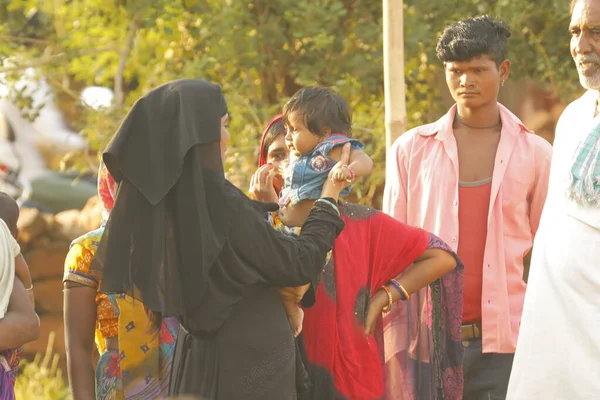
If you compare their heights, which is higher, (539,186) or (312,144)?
(312,144)

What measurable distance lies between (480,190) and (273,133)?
0.93 m

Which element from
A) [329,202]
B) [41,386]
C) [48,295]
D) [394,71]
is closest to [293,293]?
[329,202]

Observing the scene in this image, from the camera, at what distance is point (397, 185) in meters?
4.54

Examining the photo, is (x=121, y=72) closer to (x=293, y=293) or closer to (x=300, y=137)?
(x=300, y=137)

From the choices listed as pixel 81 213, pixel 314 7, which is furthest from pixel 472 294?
pixel 81 213

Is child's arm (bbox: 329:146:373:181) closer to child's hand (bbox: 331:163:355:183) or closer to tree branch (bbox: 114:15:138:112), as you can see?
child's hand (bbox: 331:163:355:183)

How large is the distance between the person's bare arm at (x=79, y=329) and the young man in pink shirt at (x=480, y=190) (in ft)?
5.06

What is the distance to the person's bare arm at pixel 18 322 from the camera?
354 centimetres

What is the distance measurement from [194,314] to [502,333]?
5.39 ft

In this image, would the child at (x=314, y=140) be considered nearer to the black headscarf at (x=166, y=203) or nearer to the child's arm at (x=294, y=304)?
the child's arm at (x=294, y=304)

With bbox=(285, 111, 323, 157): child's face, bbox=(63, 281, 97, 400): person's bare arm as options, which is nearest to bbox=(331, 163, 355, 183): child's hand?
bbox=(285, 111, 323, 157): child's face

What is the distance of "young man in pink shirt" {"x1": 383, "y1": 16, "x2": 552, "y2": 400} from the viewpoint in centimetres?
435

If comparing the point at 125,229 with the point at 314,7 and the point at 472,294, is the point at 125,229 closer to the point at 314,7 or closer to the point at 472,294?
the point at 472,294

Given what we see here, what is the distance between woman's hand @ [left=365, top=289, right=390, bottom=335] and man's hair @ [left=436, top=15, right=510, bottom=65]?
124 centimetres
